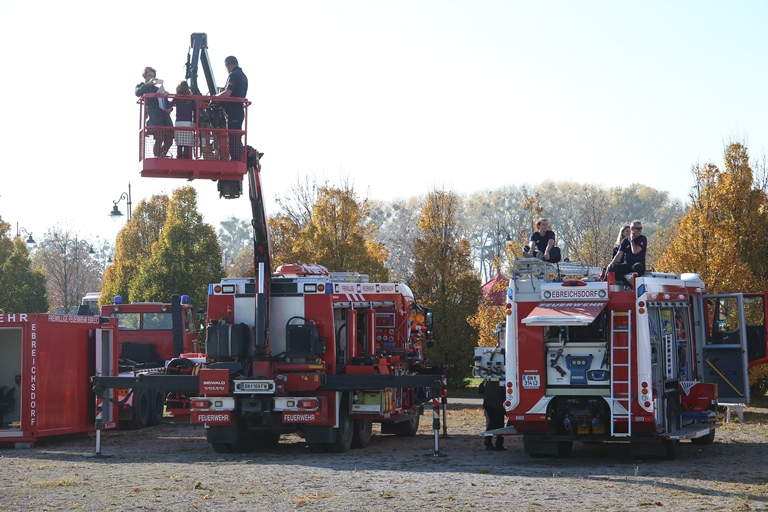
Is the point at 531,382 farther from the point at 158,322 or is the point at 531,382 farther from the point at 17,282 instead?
the point at 17,282

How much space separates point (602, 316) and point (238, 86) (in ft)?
22.5

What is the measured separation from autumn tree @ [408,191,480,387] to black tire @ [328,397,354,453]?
15694 millimetres

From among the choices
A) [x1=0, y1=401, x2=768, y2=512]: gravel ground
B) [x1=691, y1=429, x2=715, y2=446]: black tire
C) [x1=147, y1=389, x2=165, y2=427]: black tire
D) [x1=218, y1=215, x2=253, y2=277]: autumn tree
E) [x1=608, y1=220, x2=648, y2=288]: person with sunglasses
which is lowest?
[x1=0, y1=401, x2=768, y2=512]: gravel ground

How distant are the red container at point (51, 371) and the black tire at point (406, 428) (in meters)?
5.86

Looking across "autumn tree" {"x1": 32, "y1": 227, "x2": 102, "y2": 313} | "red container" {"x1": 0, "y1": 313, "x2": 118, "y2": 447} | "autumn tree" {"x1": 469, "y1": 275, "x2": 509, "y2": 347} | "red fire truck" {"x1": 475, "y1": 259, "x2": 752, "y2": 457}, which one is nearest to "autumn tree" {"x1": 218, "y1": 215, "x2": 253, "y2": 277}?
"autumn tree" {"x1": 32, "y1": 227, "x2": 102, "y2": 313}

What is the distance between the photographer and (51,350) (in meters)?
19.3

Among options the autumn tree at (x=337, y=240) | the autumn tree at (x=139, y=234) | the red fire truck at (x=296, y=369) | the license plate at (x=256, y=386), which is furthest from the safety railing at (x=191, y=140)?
the autumn tree at (x=139, y=234)

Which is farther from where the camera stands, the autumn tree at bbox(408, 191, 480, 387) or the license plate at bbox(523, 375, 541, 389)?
the autumn tree at bbox(408, 191, 480, 387)

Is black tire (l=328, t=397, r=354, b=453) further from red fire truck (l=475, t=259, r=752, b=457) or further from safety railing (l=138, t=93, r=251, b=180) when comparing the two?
safety railing (l=138, t=93, r=251, b=180)

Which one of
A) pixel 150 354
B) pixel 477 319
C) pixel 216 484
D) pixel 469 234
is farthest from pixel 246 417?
pixel 469 234

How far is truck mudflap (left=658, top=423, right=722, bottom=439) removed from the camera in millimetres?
15248

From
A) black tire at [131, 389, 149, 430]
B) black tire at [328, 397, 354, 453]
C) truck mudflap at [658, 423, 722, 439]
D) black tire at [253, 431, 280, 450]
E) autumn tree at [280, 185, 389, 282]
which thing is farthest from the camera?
autumn tree at [280, 185, 389, 282]

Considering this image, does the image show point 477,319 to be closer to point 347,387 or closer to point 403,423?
point 403,423

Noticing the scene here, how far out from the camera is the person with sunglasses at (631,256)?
16.2 meters
